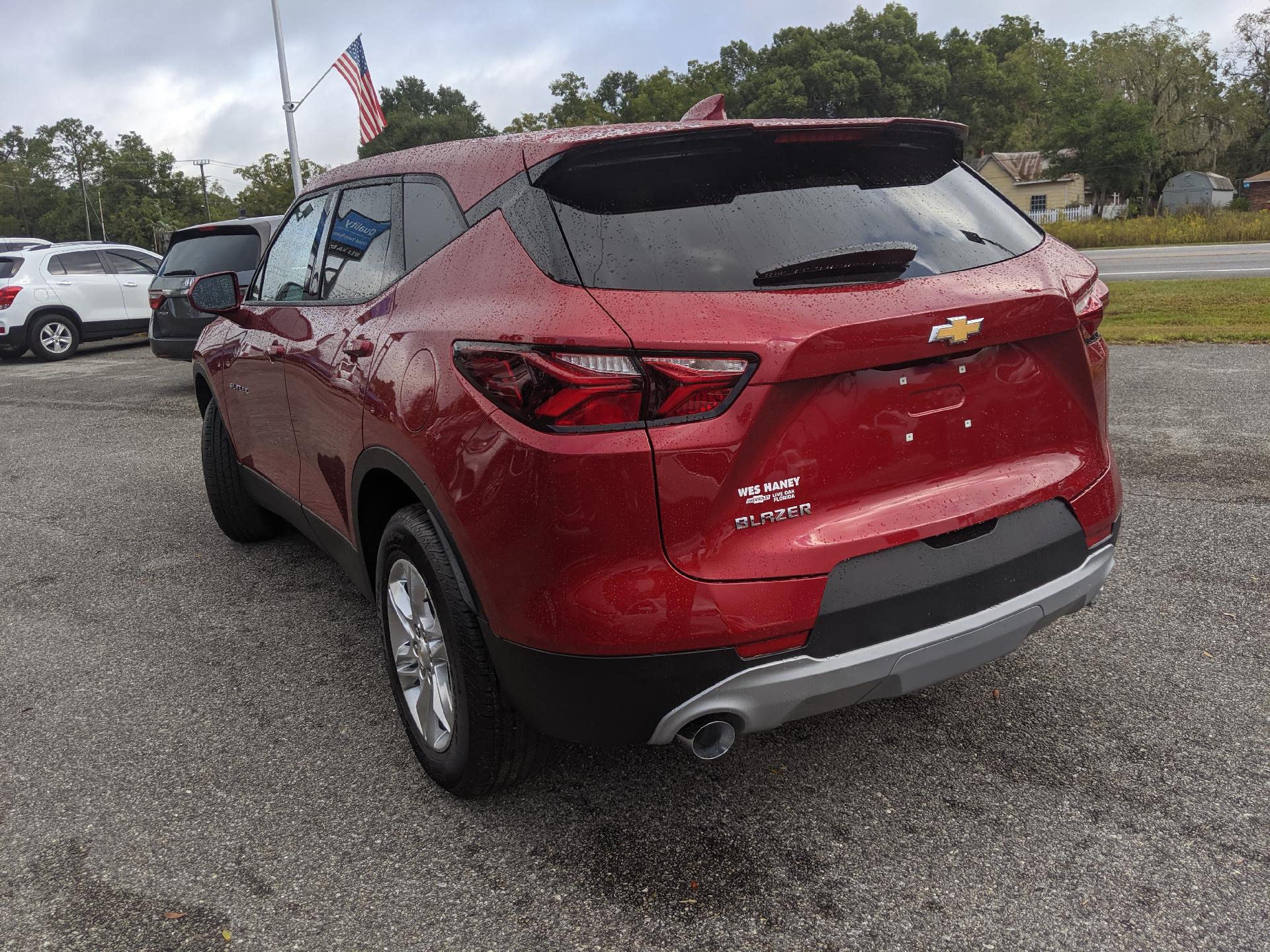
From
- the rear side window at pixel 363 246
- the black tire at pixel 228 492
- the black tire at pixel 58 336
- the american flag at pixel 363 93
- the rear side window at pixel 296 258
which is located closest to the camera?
the rear side window at pixel 363 246

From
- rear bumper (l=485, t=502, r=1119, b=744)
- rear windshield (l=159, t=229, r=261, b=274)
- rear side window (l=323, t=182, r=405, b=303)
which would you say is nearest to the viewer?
rear bumper (l=485, t=502, r=1119, b=744)

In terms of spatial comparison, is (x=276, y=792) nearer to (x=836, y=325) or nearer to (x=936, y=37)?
(x=836, y=325)

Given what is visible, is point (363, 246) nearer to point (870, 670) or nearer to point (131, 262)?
point (870, 670)

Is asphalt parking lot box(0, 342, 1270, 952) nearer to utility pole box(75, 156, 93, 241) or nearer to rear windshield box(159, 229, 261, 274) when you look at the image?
rear windshield box(159, 229, 261, 274)

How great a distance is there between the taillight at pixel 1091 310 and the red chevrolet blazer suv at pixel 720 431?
1 centimetres

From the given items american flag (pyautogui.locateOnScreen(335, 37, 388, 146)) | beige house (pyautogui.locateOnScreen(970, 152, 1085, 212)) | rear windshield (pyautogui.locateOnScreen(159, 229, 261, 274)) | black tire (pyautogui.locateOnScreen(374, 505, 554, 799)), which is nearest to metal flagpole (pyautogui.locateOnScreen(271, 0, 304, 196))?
american flag (pyautogui.locateOnScreen(335, 37, 388, 146))

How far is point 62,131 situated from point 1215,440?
124 meters

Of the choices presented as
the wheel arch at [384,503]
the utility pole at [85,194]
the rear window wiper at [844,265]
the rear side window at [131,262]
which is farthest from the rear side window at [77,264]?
the utility pole at [85,194]

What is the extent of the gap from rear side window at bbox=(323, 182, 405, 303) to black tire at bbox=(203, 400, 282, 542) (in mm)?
1755

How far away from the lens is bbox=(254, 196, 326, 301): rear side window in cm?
358

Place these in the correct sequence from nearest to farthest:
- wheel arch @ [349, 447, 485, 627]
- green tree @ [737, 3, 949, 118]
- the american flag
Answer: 1. wheel arch @ [349, 447, 485, 627]
2. the american flag
3. green tree @ [737, 3, 949, 118]

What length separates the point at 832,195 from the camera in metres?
2.39

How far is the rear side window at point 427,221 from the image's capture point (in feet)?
8.55

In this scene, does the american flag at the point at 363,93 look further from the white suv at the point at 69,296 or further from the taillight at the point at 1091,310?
the taillight at the point at 1091,310
